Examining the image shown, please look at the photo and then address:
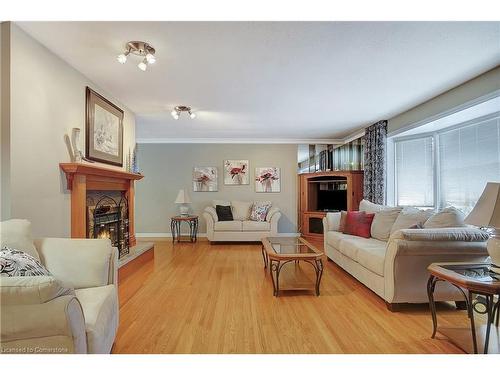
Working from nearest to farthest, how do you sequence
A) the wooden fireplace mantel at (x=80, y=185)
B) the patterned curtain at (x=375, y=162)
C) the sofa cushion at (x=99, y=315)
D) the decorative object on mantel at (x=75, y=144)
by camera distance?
the sofa cushion at (x=99, y=315), the wooden fireplace mantel at (x=80, y=185), the decorative object on mantel at (x=75, y=144), the patterned curtain at (x=375, y=162)

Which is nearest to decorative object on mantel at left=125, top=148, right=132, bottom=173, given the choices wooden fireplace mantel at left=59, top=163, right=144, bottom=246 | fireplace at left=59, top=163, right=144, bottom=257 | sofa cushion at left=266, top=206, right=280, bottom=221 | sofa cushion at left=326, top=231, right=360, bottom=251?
fireplace at left=59, top=163, right=144, bottom=257

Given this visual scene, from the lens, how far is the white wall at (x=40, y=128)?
230 cm

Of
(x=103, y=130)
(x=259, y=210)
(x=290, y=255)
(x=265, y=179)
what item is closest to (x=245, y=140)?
(x=265, y=179)

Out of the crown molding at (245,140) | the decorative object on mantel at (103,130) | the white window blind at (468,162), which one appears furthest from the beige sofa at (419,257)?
the crown molding at (245,140)

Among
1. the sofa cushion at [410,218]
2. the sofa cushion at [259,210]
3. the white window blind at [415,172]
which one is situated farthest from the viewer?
the sofa cushion at [259,210]

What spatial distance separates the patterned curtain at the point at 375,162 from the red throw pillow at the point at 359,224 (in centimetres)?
118

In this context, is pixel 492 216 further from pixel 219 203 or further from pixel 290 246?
pixel 219 203

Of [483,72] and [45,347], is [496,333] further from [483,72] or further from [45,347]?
[45,347]

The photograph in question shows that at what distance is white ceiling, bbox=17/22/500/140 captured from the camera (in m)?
2.27

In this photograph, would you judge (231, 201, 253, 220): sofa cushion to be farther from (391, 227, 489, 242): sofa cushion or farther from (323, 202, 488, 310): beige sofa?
(391, 227, 489, 242): sofa cushion

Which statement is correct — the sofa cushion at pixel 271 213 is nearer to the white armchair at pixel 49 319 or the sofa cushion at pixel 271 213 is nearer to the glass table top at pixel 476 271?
the glass table top at pixel 476 271

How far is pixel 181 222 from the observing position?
6773mm

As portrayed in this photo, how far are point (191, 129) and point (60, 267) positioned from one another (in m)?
4.27
